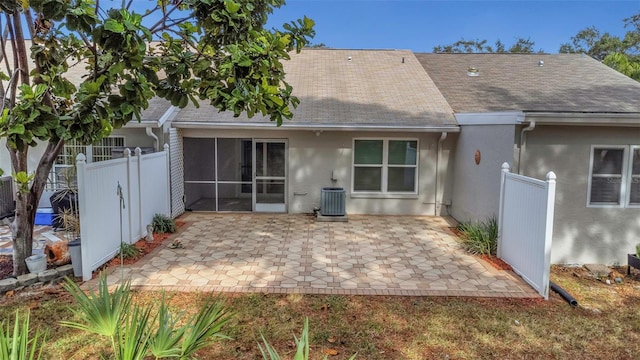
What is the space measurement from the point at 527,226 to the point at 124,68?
609 cm

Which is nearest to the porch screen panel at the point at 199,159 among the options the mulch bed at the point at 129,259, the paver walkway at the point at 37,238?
the mulch bed at the point at 129,259

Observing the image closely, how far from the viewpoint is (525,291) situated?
5.96 m

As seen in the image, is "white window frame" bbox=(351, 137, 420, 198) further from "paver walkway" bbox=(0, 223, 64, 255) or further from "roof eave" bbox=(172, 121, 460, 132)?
"paver walkway" bbox=(0, 223, 64, 255)

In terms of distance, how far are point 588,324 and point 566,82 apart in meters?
9.21

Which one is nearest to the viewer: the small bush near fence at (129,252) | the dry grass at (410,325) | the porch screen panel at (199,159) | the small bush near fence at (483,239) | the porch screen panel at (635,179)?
the dry grass at (410,325)

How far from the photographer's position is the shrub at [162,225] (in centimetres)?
911

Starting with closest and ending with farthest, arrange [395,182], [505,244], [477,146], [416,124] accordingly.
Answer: [505,244]
[477,146]
[416,124]
[395,182]

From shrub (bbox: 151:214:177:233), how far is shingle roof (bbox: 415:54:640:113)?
8051 mm

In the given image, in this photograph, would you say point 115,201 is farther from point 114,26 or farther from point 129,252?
point 114,26

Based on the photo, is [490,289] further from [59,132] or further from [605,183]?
[59,132]

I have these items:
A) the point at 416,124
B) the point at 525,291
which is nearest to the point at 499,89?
the point at 416,124

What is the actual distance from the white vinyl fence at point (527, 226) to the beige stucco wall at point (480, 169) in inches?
33.4

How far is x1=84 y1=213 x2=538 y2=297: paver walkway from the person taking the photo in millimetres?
6060

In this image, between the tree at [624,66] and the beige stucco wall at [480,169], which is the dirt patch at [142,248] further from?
the tree at [624,66]
